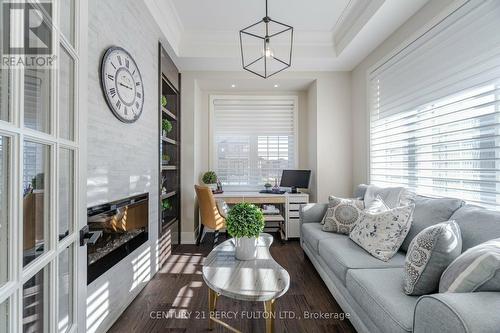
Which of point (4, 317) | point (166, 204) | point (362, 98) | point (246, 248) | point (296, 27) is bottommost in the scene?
point (246, 248)

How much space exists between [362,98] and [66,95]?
11.1ft

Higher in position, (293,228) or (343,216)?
(343,216)

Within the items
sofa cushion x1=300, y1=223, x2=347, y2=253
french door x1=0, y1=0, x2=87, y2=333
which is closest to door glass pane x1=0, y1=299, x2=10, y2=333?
french door x1=0, y1=0, x2=87, y2=333

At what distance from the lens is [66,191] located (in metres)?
0.95

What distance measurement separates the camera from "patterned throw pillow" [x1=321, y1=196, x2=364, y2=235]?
96.2 inches

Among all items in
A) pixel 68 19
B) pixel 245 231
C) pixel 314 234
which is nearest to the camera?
pixel 68 19

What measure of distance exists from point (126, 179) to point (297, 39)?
280 centimetres

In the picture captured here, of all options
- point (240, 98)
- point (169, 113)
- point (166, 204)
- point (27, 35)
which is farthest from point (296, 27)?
point (27, 35)

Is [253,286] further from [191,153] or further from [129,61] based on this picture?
[191,153]

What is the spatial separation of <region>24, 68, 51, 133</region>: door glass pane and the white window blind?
8.20ft

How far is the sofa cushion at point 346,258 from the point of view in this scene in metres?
1.71

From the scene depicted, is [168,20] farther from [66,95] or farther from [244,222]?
[244,222]

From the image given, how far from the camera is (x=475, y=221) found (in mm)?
1448

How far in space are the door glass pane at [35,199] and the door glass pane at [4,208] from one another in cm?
8
